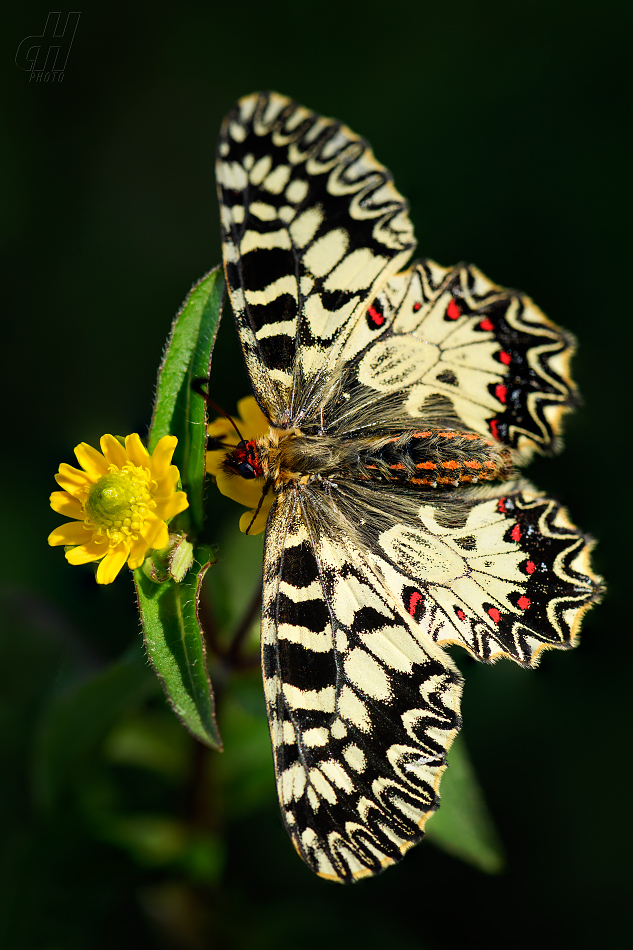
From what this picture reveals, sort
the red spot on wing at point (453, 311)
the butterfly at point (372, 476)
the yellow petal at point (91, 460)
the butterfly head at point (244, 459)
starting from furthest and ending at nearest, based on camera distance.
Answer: the red spot on wing at point (453, 311)
the butterfly head at point (244, 459)
the yellow petal at point (91, 460)
the butterfly at point (372, 476)

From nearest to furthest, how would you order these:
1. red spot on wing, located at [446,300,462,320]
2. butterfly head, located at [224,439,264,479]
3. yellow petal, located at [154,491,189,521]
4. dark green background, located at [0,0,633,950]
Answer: yellow petal, located at [154,491,189,521], butterfly head, located at [224,439,264,479], red spot on wing, located at [446,300,462,320], dark green background, located at [0,0,633,950]

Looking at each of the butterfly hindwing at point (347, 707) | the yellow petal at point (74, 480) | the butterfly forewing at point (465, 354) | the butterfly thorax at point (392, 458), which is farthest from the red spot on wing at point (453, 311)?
the yellow petal at point (74, 480)

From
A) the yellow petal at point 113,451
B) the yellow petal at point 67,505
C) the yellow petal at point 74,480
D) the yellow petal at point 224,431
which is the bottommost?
the yellow petal at point 67,505

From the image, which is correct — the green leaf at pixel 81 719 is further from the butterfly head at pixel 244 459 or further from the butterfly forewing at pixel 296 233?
the butterfly forewing at pixel 296 233

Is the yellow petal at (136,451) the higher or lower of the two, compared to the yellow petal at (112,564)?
higher

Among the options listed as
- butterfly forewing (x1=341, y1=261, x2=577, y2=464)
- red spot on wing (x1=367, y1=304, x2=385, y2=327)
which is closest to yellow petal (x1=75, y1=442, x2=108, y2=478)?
butterfly forewing (x1=341, y1=261, x2=577, y2=464)

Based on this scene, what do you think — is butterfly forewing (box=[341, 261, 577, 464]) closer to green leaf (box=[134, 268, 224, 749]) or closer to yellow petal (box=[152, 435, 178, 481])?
green leaf (box=[134, 268, 224, 749])
